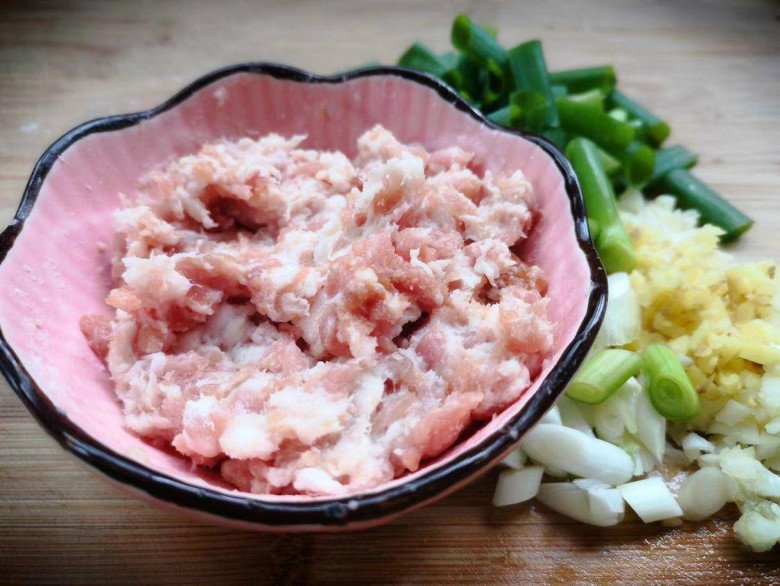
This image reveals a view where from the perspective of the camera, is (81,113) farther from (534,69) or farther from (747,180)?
(747,180)

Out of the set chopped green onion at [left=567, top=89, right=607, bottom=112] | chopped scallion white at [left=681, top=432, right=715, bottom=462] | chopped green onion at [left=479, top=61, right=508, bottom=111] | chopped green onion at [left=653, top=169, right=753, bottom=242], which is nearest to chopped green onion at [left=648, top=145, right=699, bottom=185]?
chopped green onion at [left=653, top=169, right=753, bottom=242]

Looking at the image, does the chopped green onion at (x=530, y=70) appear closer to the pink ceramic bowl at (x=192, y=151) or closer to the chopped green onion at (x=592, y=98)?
the chopped green onion at (x=592, y=98)

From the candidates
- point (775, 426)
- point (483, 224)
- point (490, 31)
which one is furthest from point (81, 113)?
point (775, 426)

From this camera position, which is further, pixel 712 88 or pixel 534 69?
pixel 712 88

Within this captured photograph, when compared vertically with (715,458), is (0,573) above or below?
below

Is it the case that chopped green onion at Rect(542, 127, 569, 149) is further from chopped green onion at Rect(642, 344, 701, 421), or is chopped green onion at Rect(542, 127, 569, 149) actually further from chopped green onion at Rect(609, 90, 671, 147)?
chopped green onion at Rect(642, 344, 701, 421)

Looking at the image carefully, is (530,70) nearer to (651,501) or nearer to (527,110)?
(527,110)
